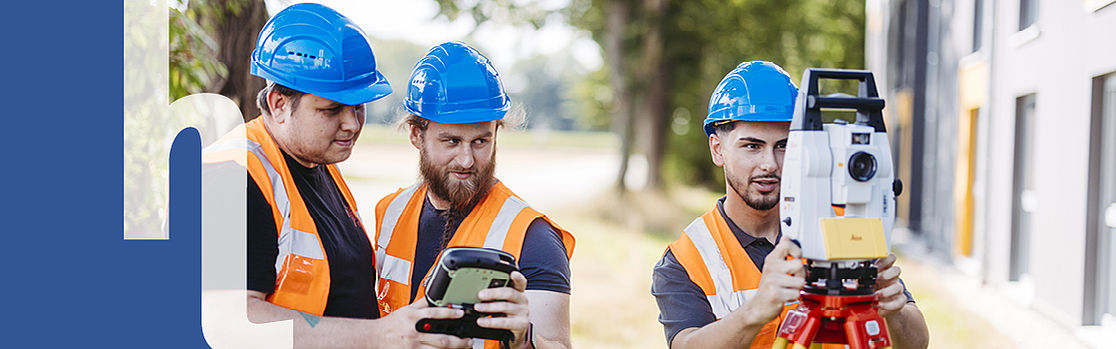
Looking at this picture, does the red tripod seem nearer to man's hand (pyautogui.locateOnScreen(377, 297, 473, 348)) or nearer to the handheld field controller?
the handheld field controller

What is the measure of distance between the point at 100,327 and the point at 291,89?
1036 mm

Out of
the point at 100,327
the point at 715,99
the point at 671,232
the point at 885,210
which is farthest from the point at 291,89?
the point at 671,232

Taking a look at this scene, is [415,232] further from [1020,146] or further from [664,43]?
[664,43]

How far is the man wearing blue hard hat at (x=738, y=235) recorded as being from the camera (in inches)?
101

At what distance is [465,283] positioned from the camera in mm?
2197

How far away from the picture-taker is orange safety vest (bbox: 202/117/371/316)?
2391 mm

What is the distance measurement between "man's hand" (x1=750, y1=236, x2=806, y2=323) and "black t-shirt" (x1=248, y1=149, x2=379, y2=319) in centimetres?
119

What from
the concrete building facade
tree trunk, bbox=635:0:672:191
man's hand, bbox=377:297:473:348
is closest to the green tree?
tree trunk, bbox=635:0:672:191

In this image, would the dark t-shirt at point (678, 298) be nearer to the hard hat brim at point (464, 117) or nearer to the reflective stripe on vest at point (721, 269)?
the reflective stripe on vest at point (721, 269)

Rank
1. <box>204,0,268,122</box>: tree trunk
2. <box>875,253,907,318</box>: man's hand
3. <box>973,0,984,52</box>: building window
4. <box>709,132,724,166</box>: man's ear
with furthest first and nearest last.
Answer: <box>973,0,984,52</box>: building window < <box>204,0,268,122</box>: tree trunk < <box>709,132,724,166</box>: man's ear < <box>875,253,907,318</box>: man's hand

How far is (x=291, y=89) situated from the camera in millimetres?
2525

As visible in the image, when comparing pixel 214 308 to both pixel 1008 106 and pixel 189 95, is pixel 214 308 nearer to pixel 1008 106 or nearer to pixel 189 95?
pixel 189 95

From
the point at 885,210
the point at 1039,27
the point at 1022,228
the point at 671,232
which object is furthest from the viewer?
the point at 671,232

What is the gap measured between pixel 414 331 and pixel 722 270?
3.19ft
